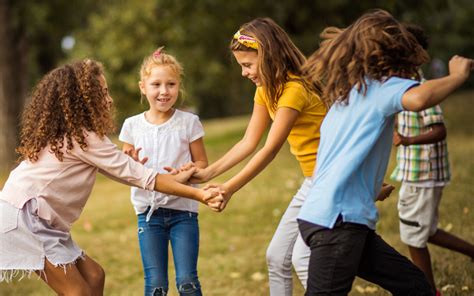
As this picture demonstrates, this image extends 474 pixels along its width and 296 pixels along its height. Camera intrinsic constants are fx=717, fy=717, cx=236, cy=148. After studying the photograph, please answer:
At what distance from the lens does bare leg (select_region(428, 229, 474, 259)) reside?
5.39 metres

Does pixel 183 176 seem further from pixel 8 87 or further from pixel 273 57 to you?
pixel 8 87

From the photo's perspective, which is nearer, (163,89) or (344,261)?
(344,261)

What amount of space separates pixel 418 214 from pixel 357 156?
2.33 metres

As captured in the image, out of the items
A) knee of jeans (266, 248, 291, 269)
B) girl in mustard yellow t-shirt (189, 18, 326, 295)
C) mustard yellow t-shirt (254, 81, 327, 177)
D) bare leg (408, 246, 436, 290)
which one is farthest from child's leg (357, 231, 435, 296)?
A: bare leg (408, 246, 436, 290)

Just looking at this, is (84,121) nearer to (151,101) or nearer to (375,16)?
(151,101)

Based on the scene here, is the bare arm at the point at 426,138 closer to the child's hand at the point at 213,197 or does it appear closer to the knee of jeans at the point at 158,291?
the child's hand at the point at 213,197

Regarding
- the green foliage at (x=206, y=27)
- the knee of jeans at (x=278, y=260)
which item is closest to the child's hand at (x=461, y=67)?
the knee of jeans at (x=278, y=260)

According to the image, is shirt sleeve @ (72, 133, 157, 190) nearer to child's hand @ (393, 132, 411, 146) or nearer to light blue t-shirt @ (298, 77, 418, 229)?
light blue t-shirt @ (298, 77, 418, 229)

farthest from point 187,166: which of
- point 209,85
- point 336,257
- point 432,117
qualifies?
point 209,85

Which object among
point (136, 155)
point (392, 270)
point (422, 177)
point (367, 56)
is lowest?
point (422, 177)

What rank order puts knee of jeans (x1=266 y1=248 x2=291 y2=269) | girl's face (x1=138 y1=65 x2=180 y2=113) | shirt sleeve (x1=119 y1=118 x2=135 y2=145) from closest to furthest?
1. knee of jeans (x1=266 y1=248 x2=291 y2=269)
2. girl's face (x1=138 y1=65 x2=180 y2=113)
3. shirt sleeve (x1=119 y1=118 x2=135 y2=145)

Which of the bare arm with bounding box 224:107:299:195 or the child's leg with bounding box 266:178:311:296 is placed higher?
the bare arm with bounding box 224:107:299:195

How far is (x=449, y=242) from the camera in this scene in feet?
17.7

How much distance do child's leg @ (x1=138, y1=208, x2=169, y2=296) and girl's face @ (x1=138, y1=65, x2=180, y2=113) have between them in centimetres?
63
